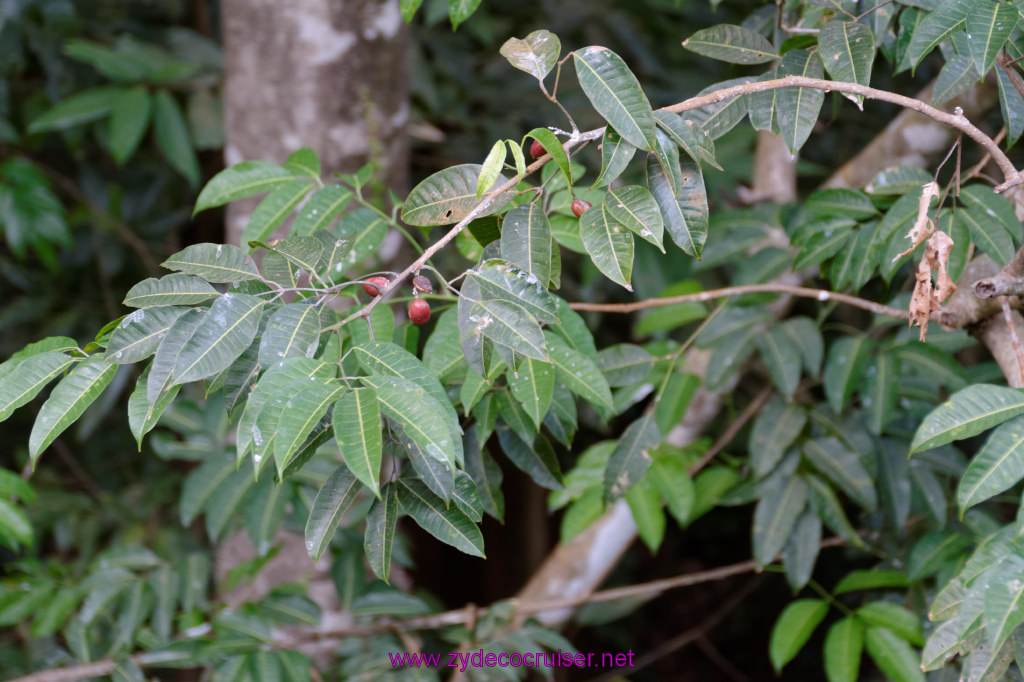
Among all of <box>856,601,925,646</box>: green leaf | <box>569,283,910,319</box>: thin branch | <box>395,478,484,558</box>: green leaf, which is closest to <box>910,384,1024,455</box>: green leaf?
<box>569,283,910,319</box>: thin branch

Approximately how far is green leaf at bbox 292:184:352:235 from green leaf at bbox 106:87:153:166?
82 centimetres

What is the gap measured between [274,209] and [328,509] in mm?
376

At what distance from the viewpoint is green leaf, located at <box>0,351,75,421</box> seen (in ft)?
1.75

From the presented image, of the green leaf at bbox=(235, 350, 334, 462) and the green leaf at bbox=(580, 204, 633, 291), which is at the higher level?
the green leaf at bbox=(580, 204, 633, 291)

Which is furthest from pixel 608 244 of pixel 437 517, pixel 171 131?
pixel 171 131

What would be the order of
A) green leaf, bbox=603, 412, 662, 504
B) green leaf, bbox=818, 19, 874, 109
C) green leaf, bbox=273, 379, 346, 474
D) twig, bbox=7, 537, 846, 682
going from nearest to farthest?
green leaf, bbox=273, 379, 346, 474, green leaf, bbox=818, 19, 874, 109, green leaf, bbox=603, 412, 662, 504, twig, bbox=7, 537, 846, 682

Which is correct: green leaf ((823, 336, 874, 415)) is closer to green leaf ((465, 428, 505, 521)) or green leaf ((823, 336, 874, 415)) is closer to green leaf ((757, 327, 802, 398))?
green leaf ((757, 327, 802, 398))

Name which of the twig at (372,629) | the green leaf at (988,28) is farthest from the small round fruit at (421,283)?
the twig at (372,629)

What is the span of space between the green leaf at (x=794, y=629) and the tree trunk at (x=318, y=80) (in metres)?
0.91

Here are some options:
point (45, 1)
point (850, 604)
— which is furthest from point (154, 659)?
point (850, 604)

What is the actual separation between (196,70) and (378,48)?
54cm

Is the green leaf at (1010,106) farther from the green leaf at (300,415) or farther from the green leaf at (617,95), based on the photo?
the green leaf at (300,415)

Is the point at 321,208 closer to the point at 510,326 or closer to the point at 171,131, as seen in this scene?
the point at 510,326

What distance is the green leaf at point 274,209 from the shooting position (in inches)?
30.7
